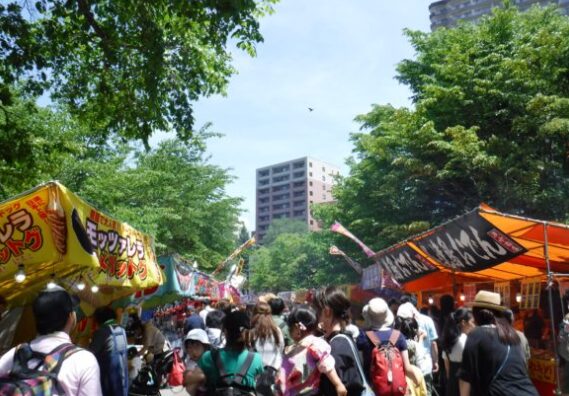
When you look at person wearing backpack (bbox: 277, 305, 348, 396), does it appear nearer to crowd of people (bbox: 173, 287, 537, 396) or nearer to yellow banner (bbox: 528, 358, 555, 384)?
crowd of people (bbox: 173, 287, 537, 396)

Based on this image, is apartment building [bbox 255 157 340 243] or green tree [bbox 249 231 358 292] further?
apartment building [bbox 255 157 340 243]

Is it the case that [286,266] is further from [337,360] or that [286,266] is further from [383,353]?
[337,360]

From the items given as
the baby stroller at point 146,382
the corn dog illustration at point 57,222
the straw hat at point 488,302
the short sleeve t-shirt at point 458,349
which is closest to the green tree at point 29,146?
the baby stroller at point 146,382

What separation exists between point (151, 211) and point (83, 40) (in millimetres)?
12849

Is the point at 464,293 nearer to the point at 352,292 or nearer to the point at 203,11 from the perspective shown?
the point at 203,11

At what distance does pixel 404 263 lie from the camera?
12.8m

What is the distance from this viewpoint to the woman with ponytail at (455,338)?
6617mm

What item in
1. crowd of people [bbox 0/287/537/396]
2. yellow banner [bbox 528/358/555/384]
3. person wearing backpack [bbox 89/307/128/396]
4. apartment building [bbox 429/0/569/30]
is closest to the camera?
crowd of people [bbox 0/287/537/396]

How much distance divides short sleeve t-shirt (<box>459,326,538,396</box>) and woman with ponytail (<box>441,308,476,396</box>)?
7.46 ft

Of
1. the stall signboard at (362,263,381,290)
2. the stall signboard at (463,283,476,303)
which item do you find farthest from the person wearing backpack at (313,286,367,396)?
the stall signboard at (362,263,381,290)

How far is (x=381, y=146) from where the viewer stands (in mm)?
22109

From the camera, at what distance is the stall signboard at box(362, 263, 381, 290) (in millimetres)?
17703

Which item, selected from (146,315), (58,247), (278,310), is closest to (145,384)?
(278,310)

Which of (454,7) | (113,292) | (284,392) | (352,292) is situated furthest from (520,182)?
(454,7)
